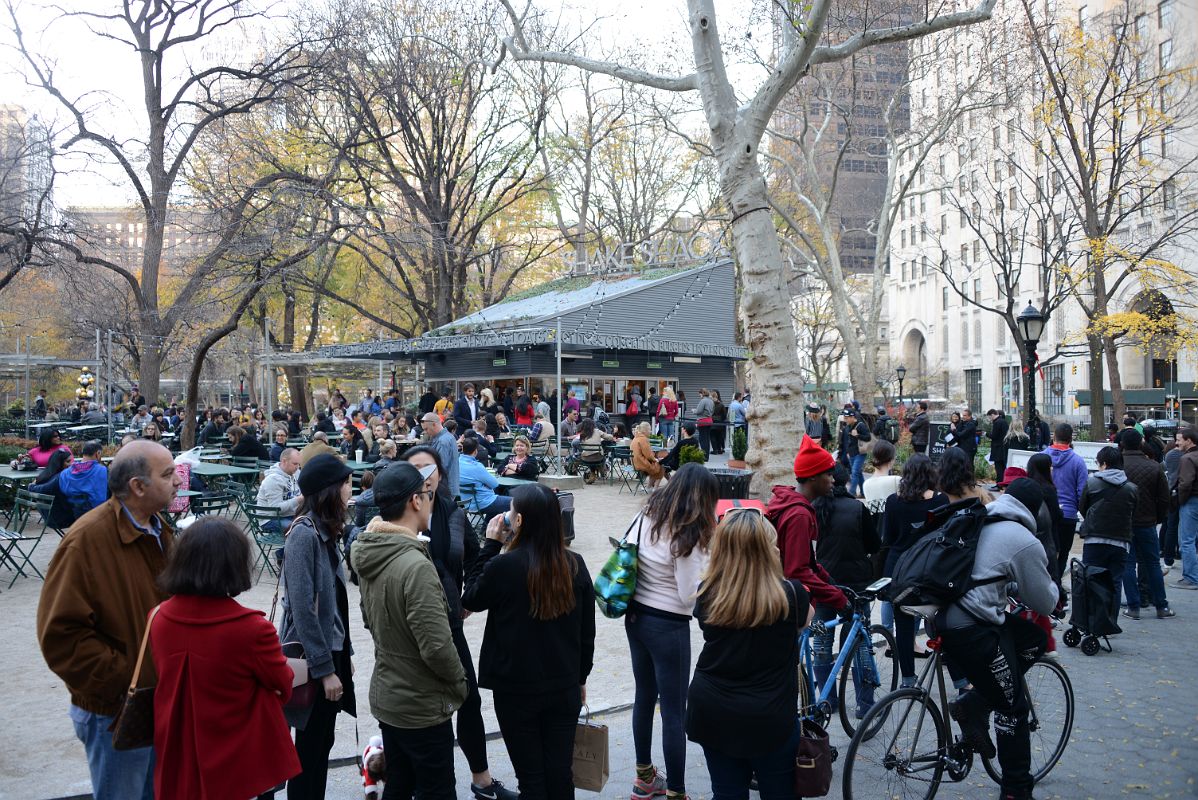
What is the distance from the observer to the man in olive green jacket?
3.58 metres

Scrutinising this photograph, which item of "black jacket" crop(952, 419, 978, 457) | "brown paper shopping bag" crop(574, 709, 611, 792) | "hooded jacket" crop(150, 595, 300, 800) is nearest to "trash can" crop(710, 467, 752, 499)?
"black jacket" crop(952, 419, 978, 457)

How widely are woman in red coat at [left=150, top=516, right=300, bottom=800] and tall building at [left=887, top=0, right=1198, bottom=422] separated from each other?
22704 mm

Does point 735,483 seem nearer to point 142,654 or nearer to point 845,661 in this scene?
point 845,661

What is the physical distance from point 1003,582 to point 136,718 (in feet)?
12.5

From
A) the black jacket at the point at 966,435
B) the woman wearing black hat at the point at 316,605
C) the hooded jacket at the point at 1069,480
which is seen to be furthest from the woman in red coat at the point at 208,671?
the black jacket at the point at 966,435

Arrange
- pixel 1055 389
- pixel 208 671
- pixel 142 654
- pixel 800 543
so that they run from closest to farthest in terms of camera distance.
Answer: pixel 208 671 → pixel 142 654 → pixel 800 543 → pixel 1055 389

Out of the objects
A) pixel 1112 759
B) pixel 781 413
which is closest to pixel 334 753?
pixel 1112 759

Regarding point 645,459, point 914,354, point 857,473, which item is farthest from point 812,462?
point 914,354

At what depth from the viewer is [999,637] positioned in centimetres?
441

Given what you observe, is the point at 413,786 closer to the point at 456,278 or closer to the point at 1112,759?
the point at 1112,759

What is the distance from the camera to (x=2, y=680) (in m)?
6.52

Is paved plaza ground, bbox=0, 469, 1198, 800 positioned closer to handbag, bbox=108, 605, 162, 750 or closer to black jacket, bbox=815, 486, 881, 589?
black jacket, bbox=815, 486, 881, 589

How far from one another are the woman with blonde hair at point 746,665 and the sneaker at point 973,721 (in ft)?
4.48

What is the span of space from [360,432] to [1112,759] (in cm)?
1327
